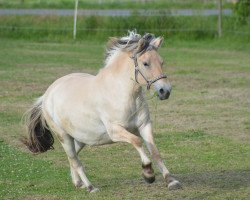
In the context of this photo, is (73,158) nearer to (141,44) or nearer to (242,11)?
(141,44)

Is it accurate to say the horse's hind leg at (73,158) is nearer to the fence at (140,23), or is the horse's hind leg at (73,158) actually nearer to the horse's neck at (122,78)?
the horse's neck at (122,78)

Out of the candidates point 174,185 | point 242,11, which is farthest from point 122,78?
point 242,11

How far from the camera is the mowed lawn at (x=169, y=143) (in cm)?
918

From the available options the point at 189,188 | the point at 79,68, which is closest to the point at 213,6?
the point at 79,68

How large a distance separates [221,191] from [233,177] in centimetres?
79

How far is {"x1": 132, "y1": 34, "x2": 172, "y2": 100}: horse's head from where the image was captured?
8398mm

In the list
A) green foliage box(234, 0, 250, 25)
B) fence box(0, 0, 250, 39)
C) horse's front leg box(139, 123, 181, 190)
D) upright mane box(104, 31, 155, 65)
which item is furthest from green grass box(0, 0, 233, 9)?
horse's front leg box(139, 123, 181, 190)

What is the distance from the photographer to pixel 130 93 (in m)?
8.66

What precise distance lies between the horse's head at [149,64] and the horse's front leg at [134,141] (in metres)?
0.53

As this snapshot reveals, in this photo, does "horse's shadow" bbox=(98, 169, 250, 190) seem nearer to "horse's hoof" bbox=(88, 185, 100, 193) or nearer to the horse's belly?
"horse's hoof" bbox=(88, 185, 100, 193)

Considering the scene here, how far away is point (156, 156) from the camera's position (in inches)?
337

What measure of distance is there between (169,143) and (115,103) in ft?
11.7

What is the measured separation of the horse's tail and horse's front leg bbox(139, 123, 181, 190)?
1.80m

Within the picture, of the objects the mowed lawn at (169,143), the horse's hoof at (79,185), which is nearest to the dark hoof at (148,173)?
the mowed lawn at (169,143)
